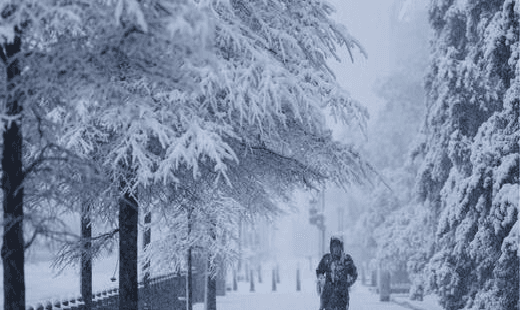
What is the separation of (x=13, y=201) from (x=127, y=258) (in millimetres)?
3941

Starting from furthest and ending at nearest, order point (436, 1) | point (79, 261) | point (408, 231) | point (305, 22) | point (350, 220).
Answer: point (350, 220) → point (408, 231) → point (436, 1) → point (79, 261) → point (305, 22)

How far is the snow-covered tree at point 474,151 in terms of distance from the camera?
1473cm

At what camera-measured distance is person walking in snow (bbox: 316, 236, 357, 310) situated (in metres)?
13.1

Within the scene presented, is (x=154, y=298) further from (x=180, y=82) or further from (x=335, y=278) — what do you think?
(x=180, y=82)

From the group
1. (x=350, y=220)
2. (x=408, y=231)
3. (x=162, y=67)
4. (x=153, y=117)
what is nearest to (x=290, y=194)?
(x=153, y=117)

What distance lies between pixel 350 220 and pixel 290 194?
3502 centimetres

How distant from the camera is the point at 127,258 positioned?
1030 cm

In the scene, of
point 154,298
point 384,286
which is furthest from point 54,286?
point 154,298

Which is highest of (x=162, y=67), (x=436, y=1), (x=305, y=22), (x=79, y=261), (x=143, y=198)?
(x=436, y=1)

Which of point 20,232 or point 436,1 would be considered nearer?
point 20,232

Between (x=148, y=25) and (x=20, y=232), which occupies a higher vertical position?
(x=148, y=25)

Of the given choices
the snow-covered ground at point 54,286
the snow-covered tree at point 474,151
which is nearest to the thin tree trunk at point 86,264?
the snow-covered ground at point 54,286

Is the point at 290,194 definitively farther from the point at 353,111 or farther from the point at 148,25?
the point at 148,25

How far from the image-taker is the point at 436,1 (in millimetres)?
19391
